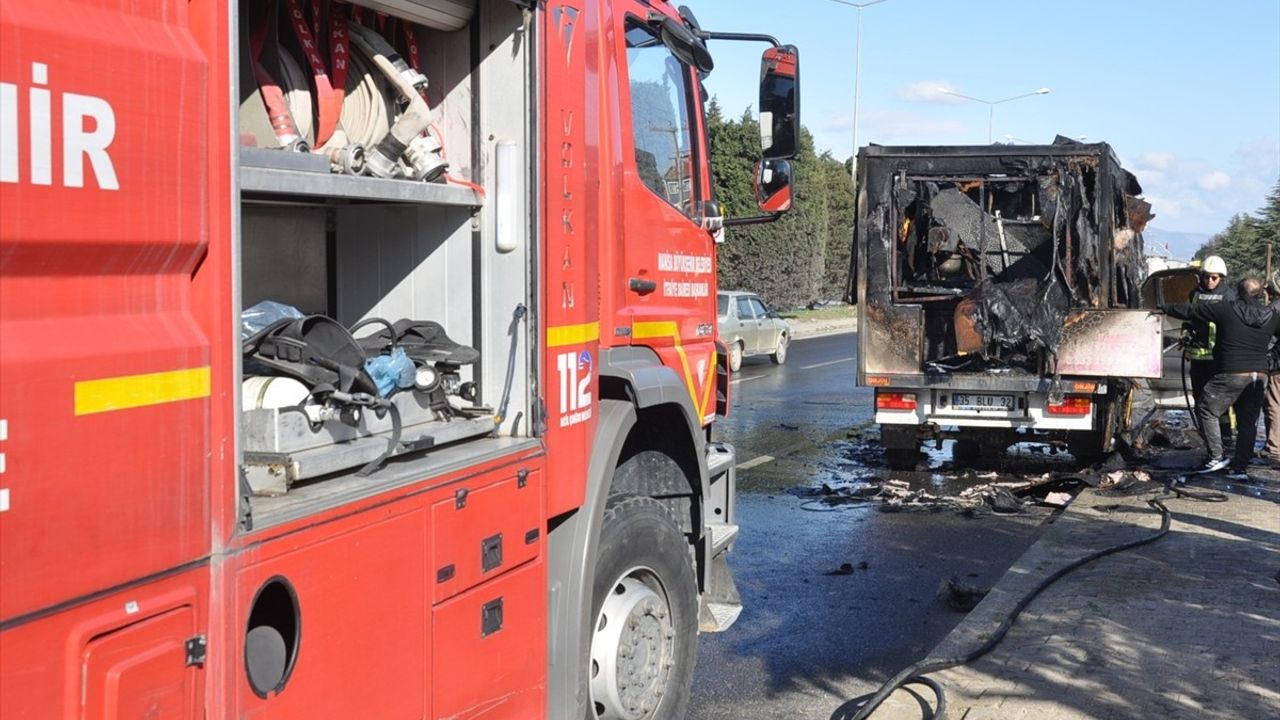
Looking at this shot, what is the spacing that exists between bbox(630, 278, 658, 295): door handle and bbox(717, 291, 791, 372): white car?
17.6m

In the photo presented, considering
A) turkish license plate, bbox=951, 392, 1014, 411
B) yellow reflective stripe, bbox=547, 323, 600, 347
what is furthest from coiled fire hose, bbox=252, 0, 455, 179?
turkish license plate, bbox=951, 392, 1014, 411

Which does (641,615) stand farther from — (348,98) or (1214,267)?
(1214,267)

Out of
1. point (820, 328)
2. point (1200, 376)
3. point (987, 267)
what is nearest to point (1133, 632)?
point (1200, 376)

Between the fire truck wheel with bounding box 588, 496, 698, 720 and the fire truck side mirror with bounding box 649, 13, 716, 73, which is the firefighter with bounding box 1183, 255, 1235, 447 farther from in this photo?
the fire truck wheel with bounding box 588, 496, 698, 720

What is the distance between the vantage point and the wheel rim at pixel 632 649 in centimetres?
426

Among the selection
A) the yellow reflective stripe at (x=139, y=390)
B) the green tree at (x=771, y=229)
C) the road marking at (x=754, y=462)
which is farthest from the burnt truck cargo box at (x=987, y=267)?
the green tree at (x=771, y=229)

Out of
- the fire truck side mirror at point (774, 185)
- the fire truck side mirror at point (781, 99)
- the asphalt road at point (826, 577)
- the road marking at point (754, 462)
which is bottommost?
the asphalt road at point (826, 577)

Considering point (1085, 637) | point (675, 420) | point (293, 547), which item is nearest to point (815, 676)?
point (1085, 637)

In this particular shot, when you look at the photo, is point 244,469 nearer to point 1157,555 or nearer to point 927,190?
point 1157,555

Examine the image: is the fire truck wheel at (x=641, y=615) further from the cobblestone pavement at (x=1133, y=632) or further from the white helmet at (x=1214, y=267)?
the white helmet at (x=1214, y=267)

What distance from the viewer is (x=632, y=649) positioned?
4395 mm

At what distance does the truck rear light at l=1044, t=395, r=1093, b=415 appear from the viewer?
37.0ft

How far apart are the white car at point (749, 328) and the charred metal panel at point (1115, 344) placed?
11.4 metres

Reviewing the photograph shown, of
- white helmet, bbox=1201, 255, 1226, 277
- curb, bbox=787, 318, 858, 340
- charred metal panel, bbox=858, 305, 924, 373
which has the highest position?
white helmet, bbox=1201, 255, 1226, 277
